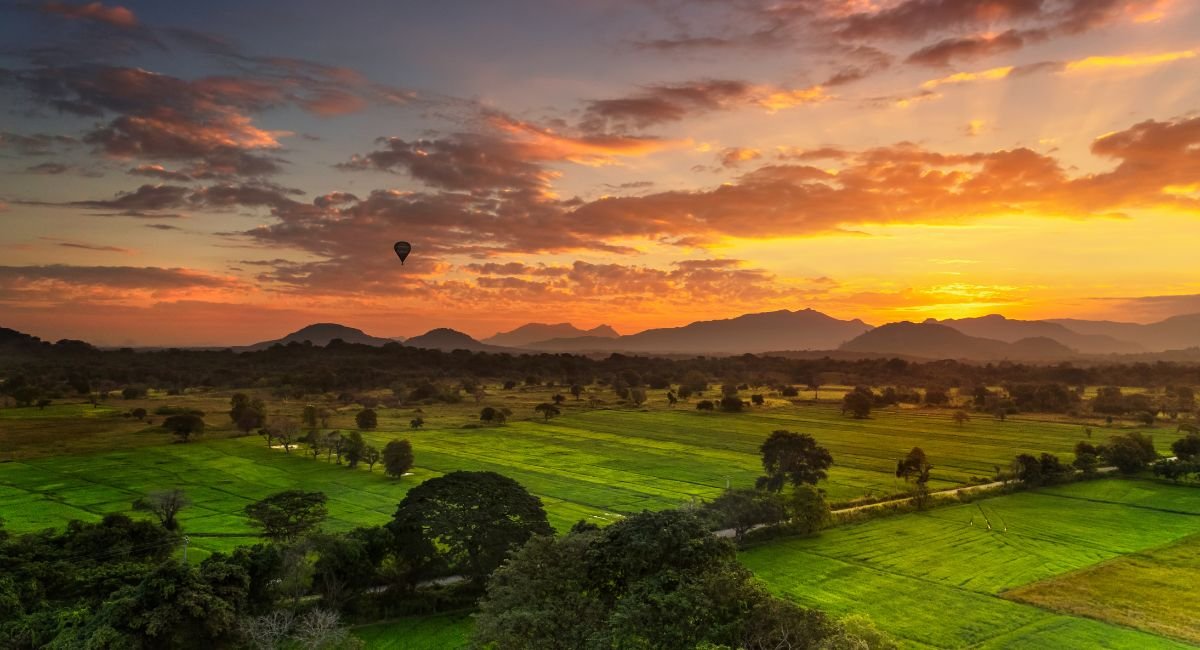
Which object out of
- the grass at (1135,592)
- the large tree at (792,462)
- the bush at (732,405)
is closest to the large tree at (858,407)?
the bush at (732,405)

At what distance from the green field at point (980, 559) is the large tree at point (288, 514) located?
32.5 meters

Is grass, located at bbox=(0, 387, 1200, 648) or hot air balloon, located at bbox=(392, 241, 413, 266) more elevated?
hot air balloon, located at bbox=(392, 241, 413, 266)

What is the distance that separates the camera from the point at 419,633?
38.2m

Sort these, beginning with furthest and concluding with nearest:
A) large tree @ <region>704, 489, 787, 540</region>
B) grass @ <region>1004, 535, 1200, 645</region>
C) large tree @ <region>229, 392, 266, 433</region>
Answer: large tree @ <region>229, 392, 266, 433</region> → large tree @ <region>704, 489, 787, 540</region> → grass @ <region>1004, 535, 1200, 645</region>

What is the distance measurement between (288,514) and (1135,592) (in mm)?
58235

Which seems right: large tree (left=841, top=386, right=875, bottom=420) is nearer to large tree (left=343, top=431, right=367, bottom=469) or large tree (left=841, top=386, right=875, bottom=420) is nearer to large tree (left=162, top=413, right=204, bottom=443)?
large tree (left=343, top=431, right=367, bottom=469)

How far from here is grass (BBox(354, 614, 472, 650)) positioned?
3656 centimetres

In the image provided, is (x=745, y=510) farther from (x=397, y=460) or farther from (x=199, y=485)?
(x=199, y=485)

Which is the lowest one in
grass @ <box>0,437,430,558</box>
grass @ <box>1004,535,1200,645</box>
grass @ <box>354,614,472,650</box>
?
grass @ <box>354,614,472,650</box>

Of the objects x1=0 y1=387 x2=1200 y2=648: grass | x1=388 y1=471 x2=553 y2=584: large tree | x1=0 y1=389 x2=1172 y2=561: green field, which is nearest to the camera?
x1=0 y1=387 x2=1200 y2=648: grass

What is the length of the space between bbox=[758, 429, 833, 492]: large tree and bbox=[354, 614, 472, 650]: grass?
40939 mm

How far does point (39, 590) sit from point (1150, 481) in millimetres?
102752

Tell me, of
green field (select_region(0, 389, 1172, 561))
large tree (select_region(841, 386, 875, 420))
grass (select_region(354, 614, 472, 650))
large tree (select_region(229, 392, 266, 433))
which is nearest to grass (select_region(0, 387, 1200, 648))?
grass (select_region(354, 614, 472, 650))

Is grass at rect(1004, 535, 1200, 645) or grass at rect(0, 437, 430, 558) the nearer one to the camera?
grass at rect(1004, 535, 1200, 645)
